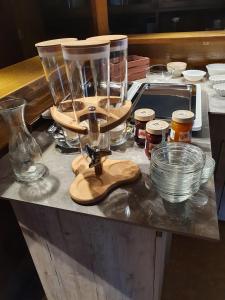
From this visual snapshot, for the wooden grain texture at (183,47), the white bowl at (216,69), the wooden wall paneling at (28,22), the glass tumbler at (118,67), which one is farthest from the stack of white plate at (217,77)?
the wooden wall paneling at (28,22)

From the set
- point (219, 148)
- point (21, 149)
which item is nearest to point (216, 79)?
point (219, 148)

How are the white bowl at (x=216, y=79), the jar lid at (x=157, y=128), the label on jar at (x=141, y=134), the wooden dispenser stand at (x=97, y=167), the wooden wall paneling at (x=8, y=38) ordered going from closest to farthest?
1. the wooden dispenser stand at (x=97, y=167)
2. the jar lid at (x=157, y=128)
3. the label on jar at (x=141, y=134)
4. the white bowl at (x=216, y=79)
5. the wooden wall paneling at (x=8, y=38)

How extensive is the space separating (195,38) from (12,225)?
142 centimetres

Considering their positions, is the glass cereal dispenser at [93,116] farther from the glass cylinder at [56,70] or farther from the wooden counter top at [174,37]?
the wooden counter top at [174,37]

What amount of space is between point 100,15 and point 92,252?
4.68 ft

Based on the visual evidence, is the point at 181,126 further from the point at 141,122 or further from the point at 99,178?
the point at 99,178

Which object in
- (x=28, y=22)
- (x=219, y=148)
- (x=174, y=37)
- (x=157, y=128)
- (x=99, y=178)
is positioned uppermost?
(x=28, y=22)

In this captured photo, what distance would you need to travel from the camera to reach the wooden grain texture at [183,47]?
149 cm

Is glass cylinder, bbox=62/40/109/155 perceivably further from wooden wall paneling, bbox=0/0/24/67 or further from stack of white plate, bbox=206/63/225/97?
wooden wall paneling, bbox=0/0/24/67

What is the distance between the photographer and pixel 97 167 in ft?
2.35

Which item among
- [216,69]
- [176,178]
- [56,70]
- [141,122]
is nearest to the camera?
[176,178]

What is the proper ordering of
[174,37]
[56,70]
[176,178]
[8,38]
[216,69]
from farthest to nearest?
[8,38] < [174,37] < [216,69] < [56,70] < [176,178]

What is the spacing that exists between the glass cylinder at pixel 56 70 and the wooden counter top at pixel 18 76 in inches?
8.8

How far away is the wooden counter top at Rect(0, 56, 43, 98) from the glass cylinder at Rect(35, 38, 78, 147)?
0.22m
